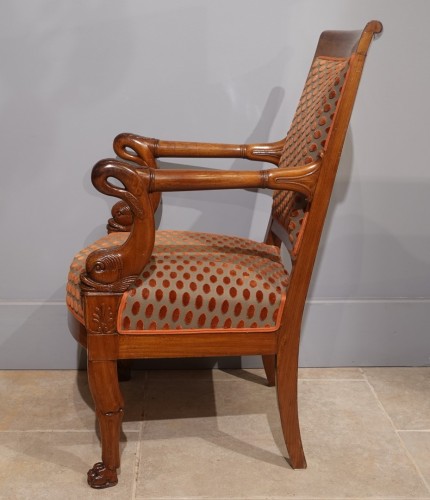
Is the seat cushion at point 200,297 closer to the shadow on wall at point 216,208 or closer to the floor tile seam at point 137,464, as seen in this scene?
the floor tile seam at point 137,464

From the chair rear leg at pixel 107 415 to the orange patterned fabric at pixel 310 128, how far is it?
1.75 ft

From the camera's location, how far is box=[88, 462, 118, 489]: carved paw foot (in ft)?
5.78

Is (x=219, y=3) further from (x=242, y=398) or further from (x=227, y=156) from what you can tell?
(x=242, y=398)

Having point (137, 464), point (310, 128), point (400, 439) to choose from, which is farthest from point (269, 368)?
point (310, 128)

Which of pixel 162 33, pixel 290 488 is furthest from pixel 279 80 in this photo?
pixel 290 488

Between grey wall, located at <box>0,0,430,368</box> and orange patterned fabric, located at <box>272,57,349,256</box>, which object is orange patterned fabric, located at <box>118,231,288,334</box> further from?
grey wall, located at <box>0,0,430,368</box>

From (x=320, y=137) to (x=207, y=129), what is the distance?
61 cm

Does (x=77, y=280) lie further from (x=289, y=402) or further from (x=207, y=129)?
(x=207, y=129)

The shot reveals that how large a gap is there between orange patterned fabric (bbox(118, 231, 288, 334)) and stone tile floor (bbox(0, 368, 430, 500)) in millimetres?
415

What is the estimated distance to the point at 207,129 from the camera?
2221mm

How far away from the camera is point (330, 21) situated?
216cm

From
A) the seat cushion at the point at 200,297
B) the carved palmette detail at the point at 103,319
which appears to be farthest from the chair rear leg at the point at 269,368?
the carved palmette detail at the point at 103,319

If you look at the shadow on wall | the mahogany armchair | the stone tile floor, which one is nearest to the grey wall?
the shadow on wall

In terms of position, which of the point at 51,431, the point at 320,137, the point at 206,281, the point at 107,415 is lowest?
the point at 51,431
